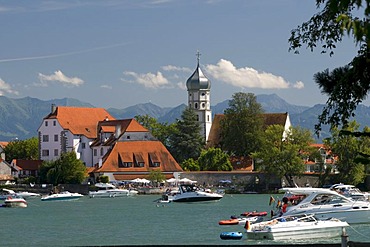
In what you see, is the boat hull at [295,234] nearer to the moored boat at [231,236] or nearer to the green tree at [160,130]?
the moored boat at [231,236]

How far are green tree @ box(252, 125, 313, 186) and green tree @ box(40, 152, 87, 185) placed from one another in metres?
19.9

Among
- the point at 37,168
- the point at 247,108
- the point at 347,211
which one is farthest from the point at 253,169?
the point at 347,211

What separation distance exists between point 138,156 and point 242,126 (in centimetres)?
1338

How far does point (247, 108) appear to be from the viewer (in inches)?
4355

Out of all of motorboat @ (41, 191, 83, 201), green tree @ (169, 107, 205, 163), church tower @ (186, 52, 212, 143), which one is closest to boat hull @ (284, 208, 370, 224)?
motorboat @ (41, 191, 83, 201)

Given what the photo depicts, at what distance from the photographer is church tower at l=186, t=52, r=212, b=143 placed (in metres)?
134

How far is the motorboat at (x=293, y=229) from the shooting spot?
132 ft

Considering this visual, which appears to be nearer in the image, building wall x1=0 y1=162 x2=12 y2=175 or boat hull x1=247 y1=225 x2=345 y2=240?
boat hull x1=247 y1=225 x2=345 y2=240

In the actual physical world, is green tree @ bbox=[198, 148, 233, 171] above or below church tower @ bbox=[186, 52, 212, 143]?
below

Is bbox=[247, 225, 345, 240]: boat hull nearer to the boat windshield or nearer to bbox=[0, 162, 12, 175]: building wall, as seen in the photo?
the boat windshield

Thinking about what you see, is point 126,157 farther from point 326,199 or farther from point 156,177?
point 326,199

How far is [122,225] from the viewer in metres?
53.6

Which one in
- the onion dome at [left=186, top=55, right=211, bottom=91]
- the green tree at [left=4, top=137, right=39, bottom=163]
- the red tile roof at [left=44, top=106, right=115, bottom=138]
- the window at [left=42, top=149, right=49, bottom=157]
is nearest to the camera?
the red tile roof at [left=44, top=106, right=115, bottom=138]

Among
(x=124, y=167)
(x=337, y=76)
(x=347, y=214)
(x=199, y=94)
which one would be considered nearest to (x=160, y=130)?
(x=199, y=94)
